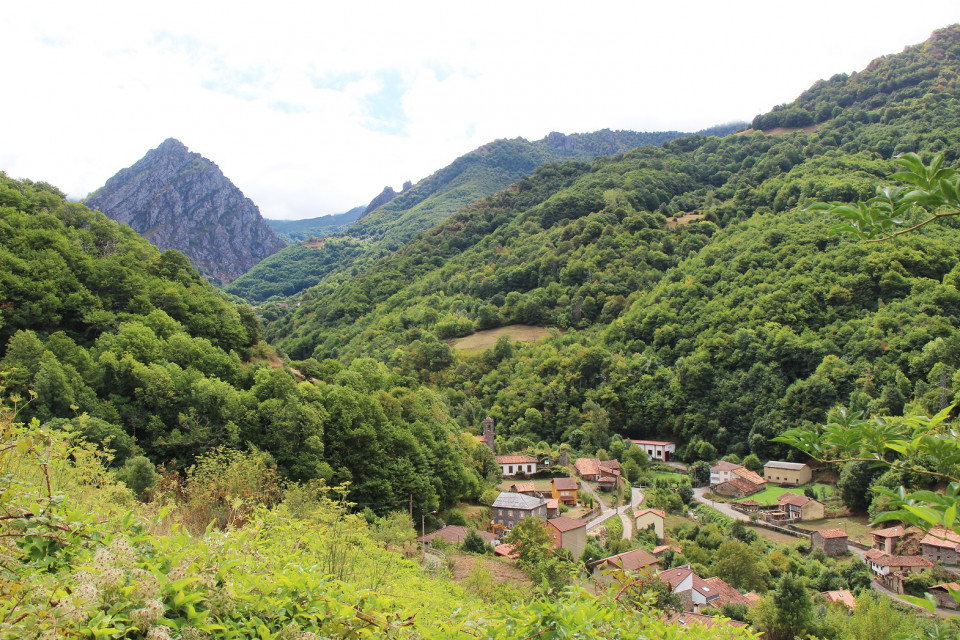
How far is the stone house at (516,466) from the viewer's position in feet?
119

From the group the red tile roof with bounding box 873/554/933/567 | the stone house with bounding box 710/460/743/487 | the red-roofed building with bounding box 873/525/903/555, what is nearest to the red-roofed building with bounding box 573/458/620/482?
the stone house with bounding box 710/460/743/487

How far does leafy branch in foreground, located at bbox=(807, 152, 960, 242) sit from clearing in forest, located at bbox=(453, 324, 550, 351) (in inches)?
1980

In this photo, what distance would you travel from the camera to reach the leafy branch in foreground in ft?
7.90

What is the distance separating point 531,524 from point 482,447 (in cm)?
1460

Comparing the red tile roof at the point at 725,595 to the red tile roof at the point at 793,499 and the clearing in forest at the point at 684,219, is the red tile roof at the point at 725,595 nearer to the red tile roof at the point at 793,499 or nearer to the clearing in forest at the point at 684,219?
the red tile roof at the point at 793,499

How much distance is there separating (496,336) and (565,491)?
85.4 ft

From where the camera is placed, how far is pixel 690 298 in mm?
50281

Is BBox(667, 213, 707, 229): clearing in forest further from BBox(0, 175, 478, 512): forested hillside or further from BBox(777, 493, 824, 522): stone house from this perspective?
BBox(0, 175, 478, 512): forested hillside

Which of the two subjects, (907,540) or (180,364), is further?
(907,540)

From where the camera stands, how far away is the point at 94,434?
13.8m

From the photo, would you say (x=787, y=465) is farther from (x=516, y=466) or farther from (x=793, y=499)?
(x=516, y=466)

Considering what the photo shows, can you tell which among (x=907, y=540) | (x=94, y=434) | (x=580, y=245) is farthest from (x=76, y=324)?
(x=580, y=245)

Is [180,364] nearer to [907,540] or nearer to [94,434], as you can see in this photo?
[94,434]

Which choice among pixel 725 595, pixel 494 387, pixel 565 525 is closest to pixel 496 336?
pixel 494 387
